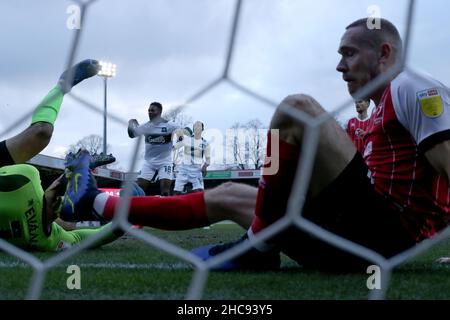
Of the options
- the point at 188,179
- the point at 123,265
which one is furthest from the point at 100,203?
the point at 188,179

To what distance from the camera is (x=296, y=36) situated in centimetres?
108

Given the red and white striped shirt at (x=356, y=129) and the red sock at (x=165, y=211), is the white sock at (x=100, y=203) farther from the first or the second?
the red and white striped shirt at (x=356, y=129)

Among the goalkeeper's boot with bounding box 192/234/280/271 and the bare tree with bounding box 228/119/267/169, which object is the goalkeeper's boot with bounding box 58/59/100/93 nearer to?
the bare tree with bounding box 228/119/267/169

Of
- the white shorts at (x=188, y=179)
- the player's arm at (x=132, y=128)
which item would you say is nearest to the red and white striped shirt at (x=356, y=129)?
the player's arm at (x=132, y=128)

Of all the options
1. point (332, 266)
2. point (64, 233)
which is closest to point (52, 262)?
point (332, 266)

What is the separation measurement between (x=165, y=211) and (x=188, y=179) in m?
4.55

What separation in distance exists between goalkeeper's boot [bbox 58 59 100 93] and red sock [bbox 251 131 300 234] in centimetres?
38

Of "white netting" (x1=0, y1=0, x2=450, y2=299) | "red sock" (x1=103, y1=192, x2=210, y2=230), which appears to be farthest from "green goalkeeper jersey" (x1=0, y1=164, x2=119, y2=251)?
"white netting" (x1=0, y1=0, x2=450, y2=299)

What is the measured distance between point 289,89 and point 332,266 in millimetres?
467

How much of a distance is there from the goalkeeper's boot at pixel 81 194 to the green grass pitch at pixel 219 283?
134 mm

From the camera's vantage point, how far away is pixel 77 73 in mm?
1199

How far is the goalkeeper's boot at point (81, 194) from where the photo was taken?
1468 millimetres

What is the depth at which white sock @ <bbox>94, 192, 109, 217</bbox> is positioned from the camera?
1.43m
